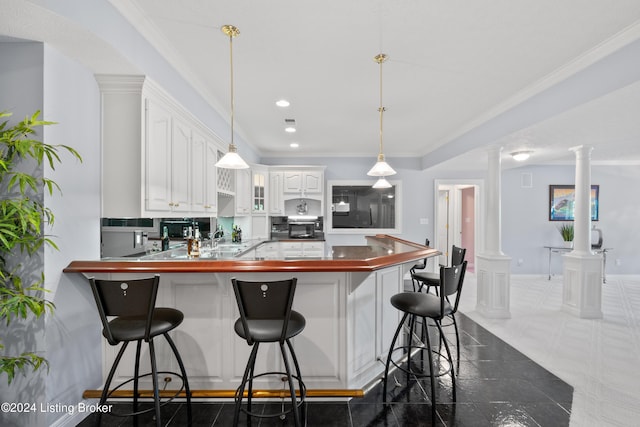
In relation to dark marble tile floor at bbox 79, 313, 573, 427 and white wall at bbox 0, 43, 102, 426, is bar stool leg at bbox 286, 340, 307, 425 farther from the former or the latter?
white wall at bbox 0, 43, 102, 426

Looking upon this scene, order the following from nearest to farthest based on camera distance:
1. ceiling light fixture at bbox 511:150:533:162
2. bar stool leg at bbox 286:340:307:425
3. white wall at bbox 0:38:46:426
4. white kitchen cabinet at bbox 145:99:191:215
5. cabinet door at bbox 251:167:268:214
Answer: white wall at bbox 0:38:46:426, bar stool leg at bbox 286:340:307:425, white kitchen cabinet at bbox 145:99:191:215, ceiling light fixture at bbox 511:150:533:162, cabinet door at bbox 251:167:268:214

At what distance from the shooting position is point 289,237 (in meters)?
6.09

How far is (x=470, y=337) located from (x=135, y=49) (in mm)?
4009

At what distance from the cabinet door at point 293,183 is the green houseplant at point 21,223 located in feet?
13.7

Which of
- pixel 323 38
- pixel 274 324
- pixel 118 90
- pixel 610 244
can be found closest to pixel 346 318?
pixel 274 324

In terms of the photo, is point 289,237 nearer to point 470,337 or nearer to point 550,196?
point 470,337

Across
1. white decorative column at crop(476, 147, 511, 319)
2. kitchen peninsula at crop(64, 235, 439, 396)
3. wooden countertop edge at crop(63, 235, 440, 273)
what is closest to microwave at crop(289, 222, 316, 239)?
white decorative column at crop(476, 147, 511, 319)

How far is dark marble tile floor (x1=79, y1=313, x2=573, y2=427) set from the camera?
195 centimetres

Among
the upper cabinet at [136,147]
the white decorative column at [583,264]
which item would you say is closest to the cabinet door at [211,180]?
the upper cabinet at [136,147]

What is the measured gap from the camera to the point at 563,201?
630 cm

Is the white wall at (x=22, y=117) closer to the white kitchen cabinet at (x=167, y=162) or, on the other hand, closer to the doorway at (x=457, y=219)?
the white kitchen cabinet at (x=167, y=162)

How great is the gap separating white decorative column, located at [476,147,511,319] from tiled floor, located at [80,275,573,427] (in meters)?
1.42

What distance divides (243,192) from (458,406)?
4.12m

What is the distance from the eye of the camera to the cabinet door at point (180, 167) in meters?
2.53
